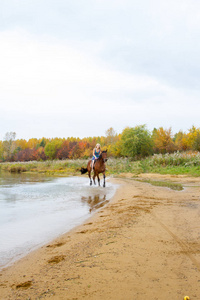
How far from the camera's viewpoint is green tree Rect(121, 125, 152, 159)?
116 ft

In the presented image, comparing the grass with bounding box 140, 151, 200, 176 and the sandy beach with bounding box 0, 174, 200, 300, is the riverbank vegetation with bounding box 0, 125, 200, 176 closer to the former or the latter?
the grass with bounding box 140, 151, 200, 176

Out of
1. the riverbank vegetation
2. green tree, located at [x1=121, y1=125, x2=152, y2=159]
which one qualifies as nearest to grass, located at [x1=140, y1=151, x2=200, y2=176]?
the riverbank vegetation

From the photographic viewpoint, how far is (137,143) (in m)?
35.0

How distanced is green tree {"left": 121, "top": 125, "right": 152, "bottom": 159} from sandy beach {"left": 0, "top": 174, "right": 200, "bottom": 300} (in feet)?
104

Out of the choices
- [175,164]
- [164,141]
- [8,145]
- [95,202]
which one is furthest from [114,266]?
[8,145]

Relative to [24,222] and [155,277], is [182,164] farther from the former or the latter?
[155,277]

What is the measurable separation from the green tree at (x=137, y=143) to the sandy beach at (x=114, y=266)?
3159 centimetres

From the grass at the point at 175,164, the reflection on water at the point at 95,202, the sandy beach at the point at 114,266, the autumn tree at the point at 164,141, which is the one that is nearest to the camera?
the sandy beach at the point at 114,266

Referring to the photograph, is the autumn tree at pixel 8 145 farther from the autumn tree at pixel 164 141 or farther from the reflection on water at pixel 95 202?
the reflection on water at pixel 95 202

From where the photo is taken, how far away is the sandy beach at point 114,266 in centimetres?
204

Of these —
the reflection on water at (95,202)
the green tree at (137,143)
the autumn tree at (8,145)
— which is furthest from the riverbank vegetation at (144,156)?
the autumn tree at (8,145)

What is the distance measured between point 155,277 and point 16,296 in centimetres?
137

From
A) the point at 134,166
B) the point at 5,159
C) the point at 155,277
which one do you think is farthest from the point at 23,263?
the point at 5,159

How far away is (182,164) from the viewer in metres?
23.5
